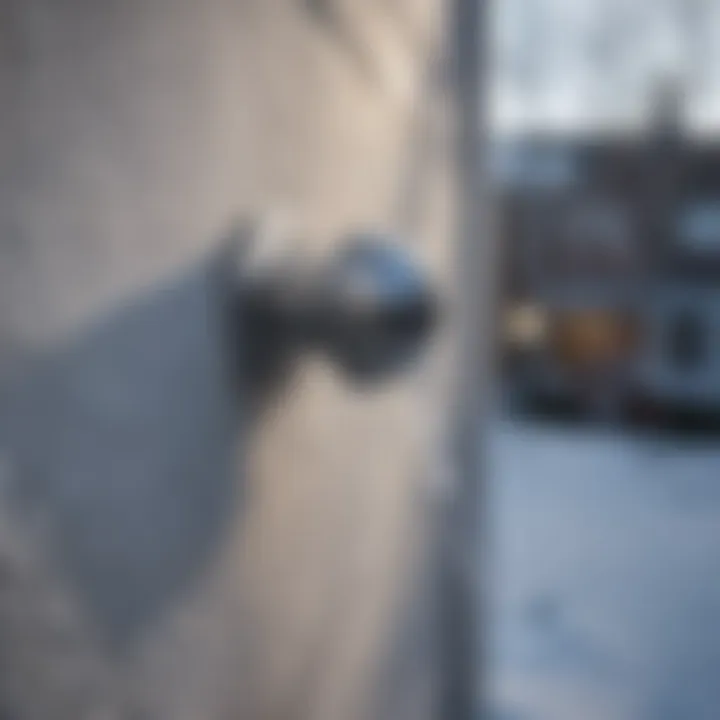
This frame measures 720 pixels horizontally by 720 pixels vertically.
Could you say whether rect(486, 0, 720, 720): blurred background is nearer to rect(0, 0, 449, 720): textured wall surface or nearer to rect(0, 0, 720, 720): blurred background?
rect(0, 0, 720, 720): blurred background

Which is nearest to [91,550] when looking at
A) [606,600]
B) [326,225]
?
[326,225]

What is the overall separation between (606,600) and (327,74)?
1.46 m

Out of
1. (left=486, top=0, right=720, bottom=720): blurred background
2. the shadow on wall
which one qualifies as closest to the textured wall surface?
the shadow on wall

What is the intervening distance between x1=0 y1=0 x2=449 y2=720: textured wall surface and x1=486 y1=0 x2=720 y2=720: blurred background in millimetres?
451

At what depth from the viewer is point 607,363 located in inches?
136

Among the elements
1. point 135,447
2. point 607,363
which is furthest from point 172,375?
point 607,363

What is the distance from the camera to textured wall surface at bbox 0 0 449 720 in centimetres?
36

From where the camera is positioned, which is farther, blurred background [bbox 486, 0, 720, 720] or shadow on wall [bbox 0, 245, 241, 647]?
blurred background [bbox 486, 0, 720, 720]

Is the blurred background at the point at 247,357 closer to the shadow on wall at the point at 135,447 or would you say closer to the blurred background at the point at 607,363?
the shadow on wall at the point at 135,447

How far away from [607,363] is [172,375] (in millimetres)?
3104

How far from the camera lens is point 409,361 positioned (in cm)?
49

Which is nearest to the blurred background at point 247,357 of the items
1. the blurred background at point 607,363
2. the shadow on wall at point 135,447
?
the shadow on wall at point 135,447

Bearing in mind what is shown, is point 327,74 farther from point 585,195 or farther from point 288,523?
point 585,195

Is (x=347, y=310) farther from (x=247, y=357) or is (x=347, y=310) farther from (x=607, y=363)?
(x=607, y=363)
